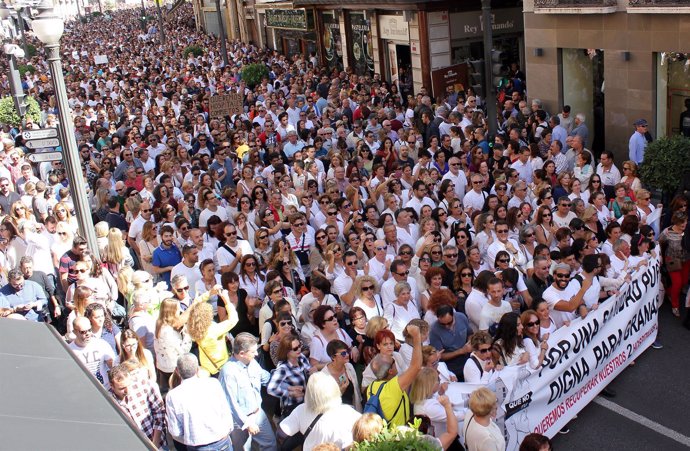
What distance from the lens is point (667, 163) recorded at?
11555 mm

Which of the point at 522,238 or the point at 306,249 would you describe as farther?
the point at 306,249

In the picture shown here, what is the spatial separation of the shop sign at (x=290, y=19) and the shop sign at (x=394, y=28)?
7.11m

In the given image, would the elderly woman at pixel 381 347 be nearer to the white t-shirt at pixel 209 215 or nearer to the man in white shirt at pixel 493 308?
the man in white shirt at pixel 493 308

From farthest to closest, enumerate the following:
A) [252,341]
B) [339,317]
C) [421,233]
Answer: [421,233] < [339,317] < [252,341]

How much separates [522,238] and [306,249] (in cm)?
262

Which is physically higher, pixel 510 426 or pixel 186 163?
pixel 186 163

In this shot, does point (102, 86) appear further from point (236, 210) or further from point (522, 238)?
point (522, 238)

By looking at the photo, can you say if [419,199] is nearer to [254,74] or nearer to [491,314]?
[491,314]

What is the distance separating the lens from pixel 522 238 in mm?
9117

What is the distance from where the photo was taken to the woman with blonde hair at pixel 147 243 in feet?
32.7

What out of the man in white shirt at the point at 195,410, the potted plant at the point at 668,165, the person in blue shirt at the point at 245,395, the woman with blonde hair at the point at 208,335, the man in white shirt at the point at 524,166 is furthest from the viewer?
the man in white shirt at the point at 524,166

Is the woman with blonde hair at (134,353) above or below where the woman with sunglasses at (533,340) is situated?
above

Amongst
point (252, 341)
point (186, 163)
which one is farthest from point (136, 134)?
point (252, 341)

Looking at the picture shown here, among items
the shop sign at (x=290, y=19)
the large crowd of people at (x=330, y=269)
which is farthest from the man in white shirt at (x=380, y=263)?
the shop sign at (x=290, y=19)
